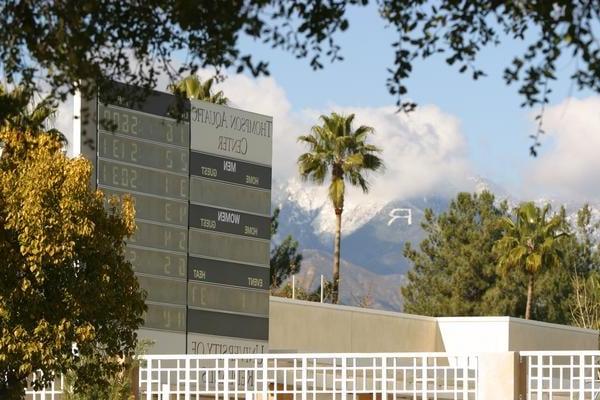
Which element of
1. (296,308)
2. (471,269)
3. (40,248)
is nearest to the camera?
(40,248)

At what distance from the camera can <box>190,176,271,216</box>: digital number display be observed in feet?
107

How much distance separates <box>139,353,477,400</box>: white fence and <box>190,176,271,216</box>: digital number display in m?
3.48

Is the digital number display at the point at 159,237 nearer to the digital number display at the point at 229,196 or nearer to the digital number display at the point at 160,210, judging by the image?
the digital number display at the point at 160,210

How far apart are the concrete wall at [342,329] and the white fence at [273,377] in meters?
0.73

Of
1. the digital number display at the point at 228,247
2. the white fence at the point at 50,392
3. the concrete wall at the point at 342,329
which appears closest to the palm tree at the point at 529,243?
the concrete wall at the point at 342,329

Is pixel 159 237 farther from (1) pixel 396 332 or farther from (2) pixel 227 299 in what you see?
(1) pixel 396 332

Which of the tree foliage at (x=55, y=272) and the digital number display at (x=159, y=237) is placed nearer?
the tree foliage at (x=55, y=272)

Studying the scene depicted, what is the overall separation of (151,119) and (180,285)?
12.2 feet

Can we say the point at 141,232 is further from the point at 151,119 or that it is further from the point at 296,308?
the point at 296,308

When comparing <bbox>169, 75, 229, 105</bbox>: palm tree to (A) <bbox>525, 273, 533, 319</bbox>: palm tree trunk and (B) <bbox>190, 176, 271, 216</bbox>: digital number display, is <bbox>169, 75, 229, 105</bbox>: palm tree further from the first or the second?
(A) <bbox>525, 273, 533, 319</bbox>: palm tree trunk

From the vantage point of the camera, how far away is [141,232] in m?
31.5

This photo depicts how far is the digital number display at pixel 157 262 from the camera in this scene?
103ft

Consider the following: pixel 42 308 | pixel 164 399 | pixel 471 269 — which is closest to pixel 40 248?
pixel 42 308

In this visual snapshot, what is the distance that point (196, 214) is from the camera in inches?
1289
